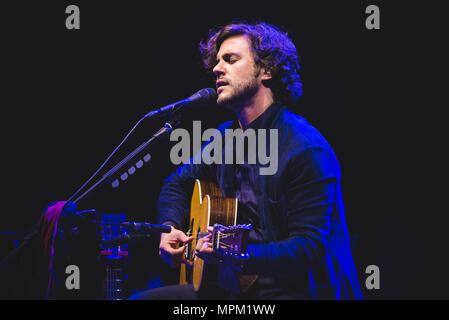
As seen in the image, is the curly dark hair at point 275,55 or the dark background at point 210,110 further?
the dark background at point 210,110

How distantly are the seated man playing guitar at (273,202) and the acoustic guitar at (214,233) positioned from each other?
14 mm

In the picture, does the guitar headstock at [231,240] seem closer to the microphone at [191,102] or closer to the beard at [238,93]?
the microphone at [191,102]

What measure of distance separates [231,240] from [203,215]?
0.50 meters

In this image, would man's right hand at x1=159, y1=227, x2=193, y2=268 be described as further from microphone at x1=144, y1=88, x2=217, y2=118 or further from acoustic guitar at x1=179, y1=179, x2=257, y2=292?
microphone at x1=144, y1=88, x2=217, y2=118

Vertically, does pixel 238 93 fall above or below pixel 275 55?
below

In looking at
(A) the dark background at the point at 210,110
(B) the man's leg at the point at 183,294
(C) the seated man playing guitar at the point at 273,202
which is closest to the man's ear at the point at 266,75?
(C) the seated man playing guitar at the point at 273,202

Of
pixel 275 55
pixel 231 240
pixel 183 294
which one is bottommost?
pixel 183 294

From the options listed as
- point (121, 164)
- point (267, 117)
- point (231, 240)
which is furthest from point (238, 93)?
point (231, 240)

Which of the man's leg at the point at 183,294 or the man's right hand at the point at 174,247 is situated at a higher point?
the man's right hand at the point at 174,247

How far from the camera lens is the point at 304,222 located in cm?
195

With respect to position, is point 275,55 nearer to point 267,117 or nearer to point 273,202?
point 267,117

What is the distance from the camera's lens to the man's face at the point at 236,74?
2.41 meters

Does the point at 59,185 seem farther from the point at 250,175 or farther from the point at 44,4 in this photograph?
the point at 250,175

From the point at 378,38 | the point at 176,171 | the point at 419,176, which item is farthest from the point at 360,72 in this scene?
the point at 176,171
